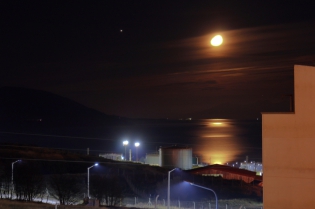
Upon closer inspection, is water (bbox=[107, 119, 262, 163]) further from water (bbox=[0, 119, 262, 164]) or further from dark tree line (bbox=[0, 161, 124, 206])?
dark tree line (bbox=[0, 161, 124, 206])

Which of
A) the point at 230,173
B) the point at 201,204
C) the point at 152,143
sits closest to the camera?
the point at 201,204

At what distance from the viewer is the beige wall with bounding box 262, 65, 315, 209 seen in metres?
10.1

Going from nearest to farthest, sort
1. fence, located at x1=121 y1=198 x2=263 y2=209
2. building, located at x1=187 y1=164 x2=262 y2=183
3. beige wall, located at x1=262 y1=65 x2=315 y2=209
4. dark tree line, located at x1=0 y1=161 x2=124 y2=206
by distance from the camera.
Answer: beige wall, located at x1=262 y1=65 x2=315 y2=209
dark tree line, located at x1=0 y1=161 x2=124 y2=206
fence, located at x1=121 y1=198 x2=263 y2=209
building, located at x1=187 y1=164 x2=262 y2=183

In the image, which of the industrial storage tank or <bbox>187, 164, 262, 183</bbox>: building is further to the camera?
the industrial storage tank

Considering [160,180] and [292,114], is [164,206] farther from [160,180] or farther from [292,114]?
[292,114]

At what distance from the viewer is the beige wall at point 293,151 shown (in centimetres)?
1010

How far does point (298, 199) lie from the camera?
33.5 ft

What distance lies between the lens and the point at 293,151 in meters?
10.2

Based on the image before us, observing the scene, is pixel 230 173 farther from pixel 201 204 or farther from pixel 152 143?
pixel 152 143

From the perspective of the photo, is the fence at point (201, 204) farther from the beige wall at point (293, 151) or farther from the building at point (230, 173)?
the beige wall at point (293, 151)

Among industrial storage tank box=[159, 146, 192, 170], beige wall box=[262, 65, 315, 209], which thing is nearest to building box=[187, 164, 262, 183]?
industrial storage tank box=[159, 146, 192, 170]

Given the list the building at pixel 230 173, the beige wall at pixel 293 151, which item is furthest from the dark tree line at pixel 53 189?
the building at pixel 230 173

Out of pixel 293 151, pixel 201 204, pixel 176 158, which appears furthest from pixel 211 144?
pixel 293 151

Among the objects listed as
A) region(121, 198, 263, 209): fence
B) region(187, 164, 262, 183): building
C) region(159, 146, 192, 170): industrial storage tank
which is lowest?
region(121, 198, 263, 209): fence
